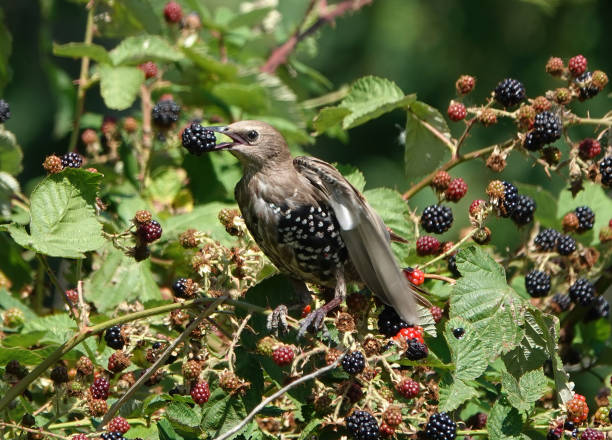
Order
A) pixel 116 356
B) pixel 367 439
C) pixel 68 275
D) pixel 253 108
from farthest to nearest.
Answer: pixel 253 108
pixel 68 275
pixel 116 356
pixel 367 439

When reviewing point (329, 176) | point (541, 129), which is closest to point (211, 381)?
point (329, 176)

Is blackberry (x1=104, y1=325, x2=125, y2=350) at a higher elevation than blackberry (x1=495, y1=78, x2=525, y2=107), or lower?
lower

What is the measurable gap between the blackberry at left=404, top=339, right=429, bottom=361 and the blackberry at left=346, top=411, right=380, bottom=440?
20cm

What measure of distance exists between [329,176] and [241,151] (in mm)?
440

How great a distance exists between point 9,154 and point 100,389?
1.03 metres

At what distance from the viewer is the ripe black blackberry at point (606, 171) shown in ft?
8.59

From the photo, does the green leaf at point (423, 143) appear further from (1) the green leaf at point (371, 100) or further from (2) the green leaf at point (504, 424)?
(2) the green leaf at point (504, 424)

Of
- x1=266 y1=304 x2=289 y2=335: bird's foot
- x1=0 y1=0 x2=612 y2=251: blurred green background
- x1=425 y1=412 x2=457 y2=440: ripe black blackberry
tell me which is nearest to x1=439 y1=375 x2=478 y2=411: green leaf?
x1=425 y1=412 x2=457 y2=440: ripe black blackberry

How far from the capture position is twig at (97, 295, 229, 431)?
7.29 feet

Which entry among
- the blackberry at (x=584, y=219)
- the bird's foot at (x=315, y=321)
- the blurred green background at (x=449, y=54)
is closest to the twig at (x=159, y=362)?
the bird's foot at (x=315, y=321)

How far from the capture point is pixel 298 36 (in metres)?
3.68

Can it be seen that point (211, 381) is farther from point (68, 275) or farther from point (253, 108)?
point (253, 108)

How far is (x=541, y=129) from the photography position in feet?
8.45

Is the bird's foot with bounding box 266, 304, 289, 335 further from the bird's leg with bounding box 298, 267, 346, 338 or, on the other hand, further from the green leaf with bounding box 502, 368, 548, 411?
the green leaf with bounding box 502, 368, 548, 411
